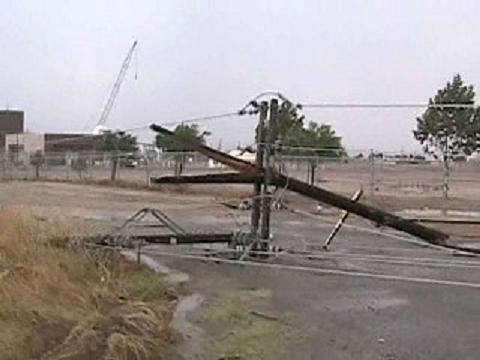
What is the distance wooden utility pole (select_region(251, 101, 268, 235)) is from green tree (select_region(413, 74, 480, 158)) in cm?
3499

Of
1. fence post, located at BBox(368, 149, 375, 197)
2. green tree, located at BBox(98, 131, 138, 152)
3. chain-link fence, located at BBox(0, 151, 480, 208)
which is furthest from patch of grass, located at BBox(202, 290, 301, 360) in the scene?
fence post, located at BBox(368, 149, 375, 197)

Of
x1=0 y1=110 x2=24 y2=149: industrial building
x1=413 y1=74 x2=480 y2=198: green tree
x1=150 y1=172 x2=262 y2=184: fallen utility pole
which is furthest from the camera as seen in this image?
x1=0 y1=110 x2=24 y2=149: industrial building

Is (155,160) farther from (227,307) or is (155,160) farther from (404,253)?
(227,307)

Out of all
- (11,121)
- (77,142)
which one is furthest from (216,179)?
(11,121)

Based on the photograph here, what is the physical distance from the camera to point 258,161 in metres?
11.5

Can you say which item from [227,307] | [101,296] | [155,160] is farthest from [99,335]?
[155,160]

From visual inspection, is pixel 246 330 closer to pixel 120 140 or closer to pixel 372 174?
pixel 372 174

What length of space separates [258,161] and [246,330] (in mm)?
Answer: 4290

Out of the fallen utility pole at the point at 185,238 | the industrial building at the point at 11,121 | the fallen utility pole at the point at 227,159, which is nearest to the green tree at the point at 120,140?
the fallen utility pole at the point at 185,238

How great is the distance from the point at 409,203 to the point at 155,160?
13.2 metres

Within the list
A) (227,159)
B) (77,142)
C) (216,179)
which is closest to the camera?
(216,179)

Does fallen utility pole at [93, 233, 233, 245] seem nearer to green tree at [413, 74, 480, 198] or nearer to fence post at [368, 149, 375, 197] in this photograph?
fence post at [368, 149, 375, 197]

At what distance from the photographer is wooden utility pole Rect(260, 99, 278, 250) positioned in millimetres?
11320

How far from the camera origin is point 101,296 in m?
8.10
